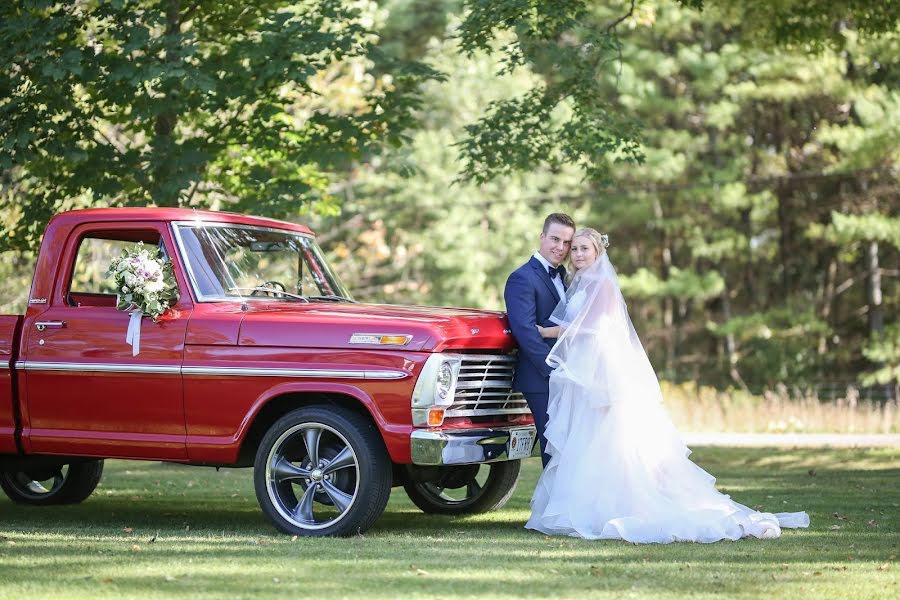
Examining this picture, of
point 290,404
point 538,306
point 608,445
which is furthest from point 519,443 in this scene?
point 290,404

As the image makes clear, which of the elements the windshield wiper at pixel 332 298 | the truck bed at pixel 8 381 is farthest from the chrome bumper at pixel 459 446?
the truck bed at pixel 8 381

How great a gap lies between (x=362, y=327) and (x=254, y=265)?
1.57 m

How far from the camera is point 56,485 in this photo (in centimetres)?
1119

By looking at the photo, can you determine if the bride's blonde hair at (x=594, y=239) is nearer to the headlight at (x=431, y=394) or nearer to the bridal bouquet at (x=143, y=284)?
the headlight at (x=431, y=394)

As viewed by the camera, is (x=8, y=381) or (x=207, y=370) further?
(x=8, y=381)

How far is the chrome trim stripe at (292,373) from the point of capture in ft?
26.3

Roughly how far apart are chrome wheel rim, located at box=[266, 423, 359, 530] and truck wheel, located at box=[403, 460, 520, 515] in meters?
1.51

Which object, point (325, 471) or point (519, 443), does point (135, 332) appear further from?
point (519, 443)

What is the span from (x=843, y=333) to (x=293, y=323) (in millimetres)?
29199

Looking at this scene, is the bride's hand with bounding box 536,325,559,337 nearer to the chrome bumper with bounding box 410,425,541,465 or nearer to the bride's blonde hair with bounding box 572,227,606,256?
the bride's blonde hair with bounding box 572,227,606,256

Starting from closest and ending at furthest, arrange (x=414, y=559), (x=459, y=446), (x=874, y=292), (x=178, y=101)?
(x=414, y=559) < (x=459, y=446) < (x=178, y=101) < (x=874, y=292)

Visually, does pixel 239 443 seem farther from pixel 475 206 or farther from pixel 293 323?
pixel 475 206

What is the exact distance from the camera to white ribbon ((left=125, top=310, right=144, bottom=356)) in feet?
28.5

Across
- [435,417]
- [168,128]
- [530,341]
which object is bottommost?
[435,417]
